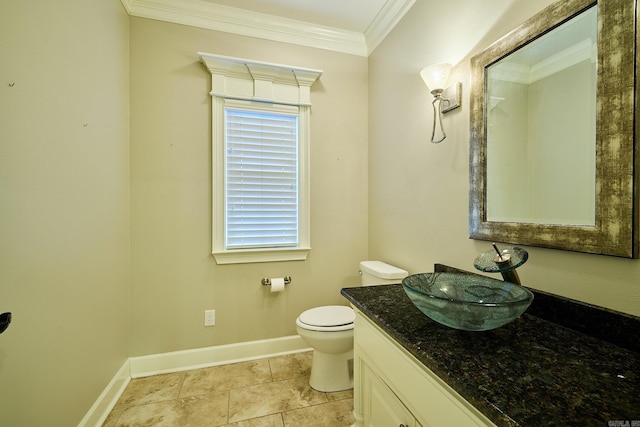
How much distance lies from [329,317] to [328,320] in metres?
0.05

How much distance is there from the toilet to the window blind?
70 cm

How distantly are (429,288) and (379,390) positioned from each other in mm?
451

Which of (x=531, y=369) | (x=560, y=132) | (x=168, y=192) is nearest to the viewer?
(x=531, y=369)

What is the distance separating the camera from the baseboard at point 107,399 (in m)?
1.40

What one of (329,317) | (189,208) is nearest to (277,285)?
(329,317)

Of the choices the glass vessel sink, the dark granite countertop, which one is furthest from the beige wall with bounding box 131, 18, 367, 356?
the dark granite countertop

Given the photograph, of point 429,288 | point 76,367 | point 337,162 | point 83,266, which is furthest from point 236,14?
point 76,367

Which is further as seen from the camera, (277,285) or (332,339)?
(277,285)

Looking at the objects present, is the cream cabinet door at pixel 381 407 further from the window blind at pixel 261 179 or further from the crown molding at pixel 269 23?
the crown molding at pixel 269 23

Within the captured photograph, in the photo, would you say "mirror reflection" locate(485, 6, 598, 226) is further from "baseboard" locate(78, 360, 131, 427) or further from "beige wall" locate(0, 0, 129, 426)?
"baseboard" locate(78, 360, 131, 427)

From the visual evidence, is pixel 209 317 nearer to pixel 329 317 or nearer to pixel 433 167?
pixel 329 317

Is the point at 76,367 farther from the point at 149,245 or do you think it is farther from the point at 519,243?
the point at 519,243

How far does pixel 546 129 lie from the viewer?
1.00 meters

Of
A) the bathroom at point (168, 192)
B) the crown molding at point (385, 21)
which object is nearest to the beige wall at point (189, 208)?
the bathroom at point (168, 192)
